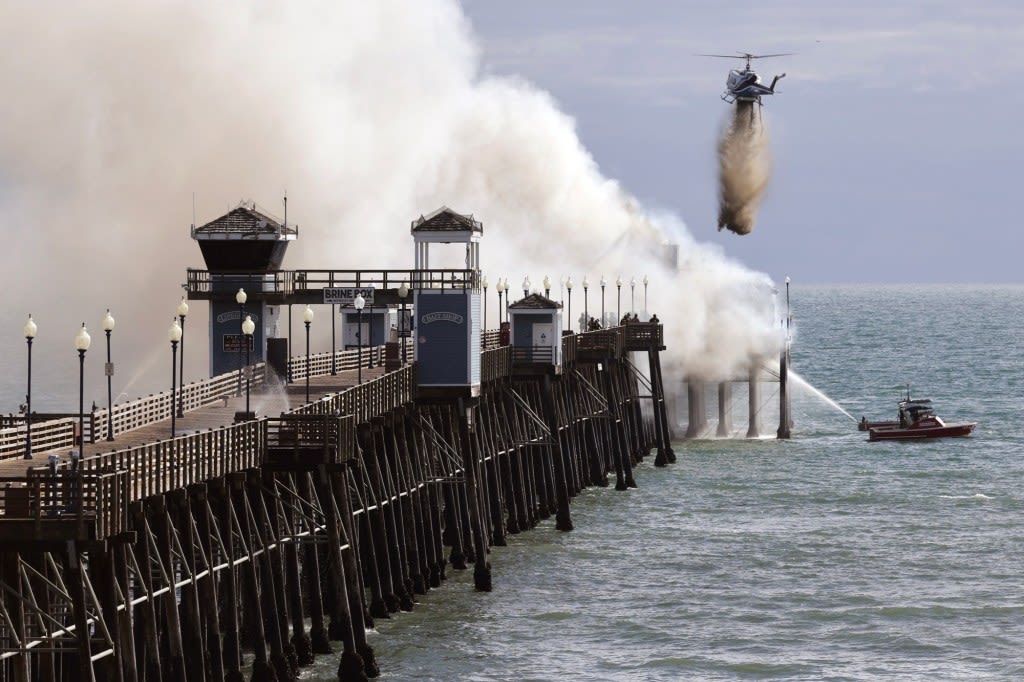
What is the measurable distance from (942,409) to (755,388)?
34.3m

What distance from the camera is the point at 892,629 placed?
185 feet

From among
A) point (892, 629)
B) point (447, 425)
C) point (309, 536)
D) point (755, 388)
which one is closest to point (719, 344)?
point (755, 388)

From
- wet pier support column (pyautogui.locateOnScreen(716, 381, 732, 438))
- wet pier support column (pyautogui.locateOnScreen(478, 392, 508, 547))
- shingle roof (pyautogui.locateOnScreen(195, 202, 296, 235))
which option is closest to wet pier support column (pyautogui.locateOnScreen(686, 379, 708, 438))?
wet pier support column (pyautogui.locateOnScreen(716, 381, 732, 438))

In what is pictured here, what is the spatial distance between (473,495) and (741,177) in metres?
56.4

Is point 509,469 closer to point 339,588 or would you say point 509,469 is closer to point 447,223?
point 447,223

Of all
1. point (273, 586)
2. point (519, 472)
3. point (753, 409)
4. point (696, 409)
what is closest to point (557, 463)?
point (519, 472)

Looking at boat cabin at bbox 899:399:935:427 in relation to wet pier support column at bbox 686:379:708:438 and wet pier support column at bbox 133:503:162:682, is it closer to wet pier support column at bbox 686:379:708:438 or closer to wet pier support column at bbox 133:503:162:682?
wet pier support column at bbox 686:379:708:438

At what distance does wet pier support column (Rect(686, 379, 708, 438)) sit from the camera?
371 feet

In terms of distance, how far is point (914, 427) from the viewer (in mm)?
114062

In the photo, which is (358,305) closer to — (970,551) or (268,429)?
(268,429)

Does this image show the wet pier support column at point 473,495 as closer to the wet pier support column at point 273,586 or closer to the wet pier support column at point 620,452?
the wet pier support column at point 273,586

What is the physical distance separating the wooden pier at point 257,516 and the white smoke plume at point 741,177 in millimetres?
38184

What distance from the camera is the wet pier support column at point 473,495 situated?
196 feet

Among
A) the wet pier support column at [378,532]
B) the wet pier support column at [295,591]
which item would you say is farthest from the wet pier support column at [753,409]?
the wet pier support column at [295,591]
